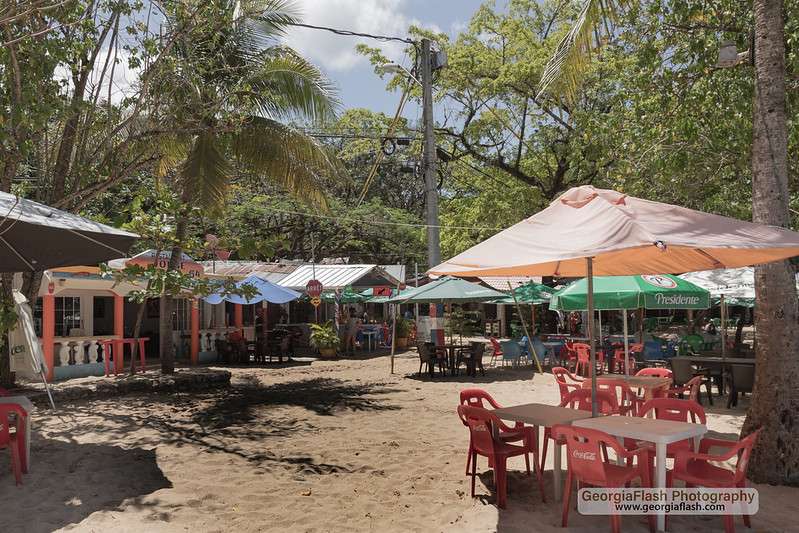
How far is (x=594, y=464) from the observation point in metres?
4.35

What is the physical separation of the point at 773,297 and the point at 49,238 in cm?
672

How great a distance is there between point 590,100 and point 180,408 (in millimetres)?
16511

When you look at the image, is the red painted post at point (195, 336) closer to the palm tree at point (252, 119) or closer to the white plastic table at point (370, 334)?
the palm tree at point (252, 119)

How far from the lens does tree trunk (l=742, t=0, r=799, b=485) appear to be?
548cm

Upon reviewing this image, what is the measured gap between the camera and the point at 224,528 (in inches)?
186

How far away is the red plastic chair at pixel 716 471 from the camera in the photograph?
169 inches

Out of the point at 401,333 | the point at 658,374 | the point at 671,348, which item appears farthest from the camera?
the point at 401,333

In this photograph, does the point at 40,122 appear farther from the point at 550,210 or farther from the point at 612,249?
the point at 612,249

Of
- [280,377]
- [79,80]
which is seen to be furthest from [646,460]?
[280,377]

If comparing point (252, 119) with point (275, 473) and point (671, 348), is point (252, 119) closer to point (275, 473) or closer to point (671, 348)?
point (275, 473)

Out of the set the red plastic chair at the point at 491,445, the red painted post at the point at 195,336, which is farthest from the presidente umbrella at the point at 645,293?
the red painted post at the point at 195,336

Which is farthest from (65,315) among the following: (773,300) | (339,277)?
(773,300)

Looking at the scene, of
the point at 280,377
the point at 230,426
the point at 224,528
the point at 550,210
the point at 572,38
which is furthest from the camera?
the point at 280,377

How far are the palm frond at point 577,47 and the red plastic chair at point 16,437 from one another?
23.6 ft
